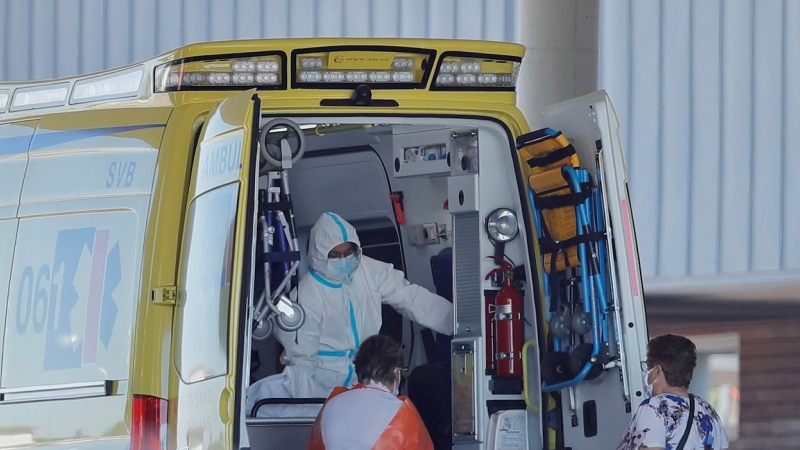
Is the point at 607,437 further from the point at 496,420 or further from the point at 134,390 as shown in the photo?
the point at 134,390

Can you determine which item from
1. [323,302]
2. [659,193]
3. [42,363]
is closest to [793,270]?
[659,193]

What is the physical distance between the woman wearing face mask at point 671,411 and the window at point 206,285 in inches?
56.5

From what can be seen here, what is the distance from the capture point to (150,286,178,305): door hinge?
480 centimetres

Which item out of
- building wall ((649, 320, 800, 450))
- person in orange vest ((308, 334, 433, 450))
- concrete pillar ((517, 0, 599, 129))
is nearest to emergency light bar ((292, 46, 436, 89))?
person in orange vest ((308, 334, 433, 450))

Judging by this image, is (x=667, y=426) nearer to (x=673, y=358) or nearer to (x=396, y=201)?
(x=673, y=358)

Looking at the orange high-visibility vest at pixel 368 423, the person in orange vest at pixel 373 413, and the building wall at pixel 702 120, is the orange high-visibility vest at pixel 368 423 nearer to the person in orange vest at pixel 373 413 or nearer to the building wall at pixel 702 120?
the person in orange vest at pixel 373 413

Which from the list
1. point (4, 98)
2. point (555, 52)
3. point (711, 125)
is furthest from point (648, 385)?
point (711, 125)

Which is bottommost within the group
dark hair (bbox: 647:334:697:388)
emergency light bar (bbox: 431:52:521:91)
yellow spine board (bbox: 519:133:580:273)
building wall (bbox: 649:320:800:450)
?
building wall (bbox: 649:320:800:450)

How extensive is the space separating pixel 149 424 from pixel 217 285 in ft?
1.86

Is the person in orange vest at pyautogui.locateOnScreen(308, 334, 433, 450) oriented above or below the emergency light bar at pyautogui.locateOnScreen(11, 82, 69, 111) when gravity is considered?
below

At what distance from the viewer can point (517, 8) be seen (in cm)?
1078

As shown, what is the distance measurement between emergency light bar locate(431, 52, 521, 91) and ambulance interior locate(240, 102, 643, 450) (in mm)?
144

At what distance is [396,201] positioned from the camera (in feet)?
22.9

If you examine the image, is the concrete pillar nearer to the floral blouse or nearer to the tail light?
the floral blouse
